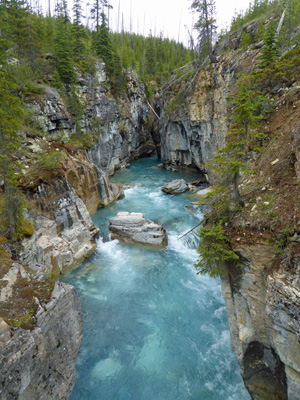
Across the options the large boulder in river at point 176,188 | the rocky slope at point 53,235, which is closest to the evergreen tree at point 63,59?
the rocky slope at point 53,235

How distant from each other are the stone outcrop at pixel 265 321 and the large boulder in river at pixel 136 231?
773 cm

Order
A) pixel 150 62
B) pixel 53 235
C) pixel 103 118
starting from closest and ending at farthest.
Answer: pixel 53 235 → pixel 103 118 → pixel 150 62

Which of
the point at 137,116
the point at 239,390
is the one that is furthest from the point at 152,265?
the point at 137,116

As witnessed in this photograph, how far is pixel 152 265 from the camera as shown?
1248 cm

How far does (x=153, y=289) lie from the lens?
1083cm

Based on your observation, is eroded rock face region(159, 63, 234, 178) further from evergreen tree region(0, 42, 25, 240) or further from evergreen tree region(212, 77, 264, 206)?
evergreen tree region(0, 42, 25, 240)

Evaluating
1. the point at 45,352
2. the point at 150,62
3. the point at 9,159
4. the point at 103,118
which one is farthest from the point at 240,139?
the point at 150,62

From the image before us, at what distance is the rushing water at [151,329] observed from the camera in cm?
691

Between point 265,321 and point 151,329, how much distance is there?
5.11 metres

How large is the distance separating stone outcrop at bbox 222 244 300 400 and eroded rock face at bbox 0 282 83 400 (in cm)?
458

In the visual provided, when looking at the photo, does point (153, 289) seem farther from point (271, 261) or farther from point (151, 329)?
point (271, 261)

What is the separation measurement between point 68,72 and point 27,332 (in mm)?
23904

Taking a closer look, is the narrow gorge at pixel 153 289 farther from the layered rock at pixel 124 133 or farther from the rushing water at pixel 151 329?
the layered rock at pixel 124 133

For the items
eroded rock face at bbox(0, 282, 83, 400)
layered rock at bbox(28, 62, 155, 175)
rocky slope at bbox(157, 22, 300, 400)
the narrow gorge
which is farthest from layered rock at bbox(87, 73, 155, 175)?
eroded rock face at bbox(0, 282, 83, 400)
